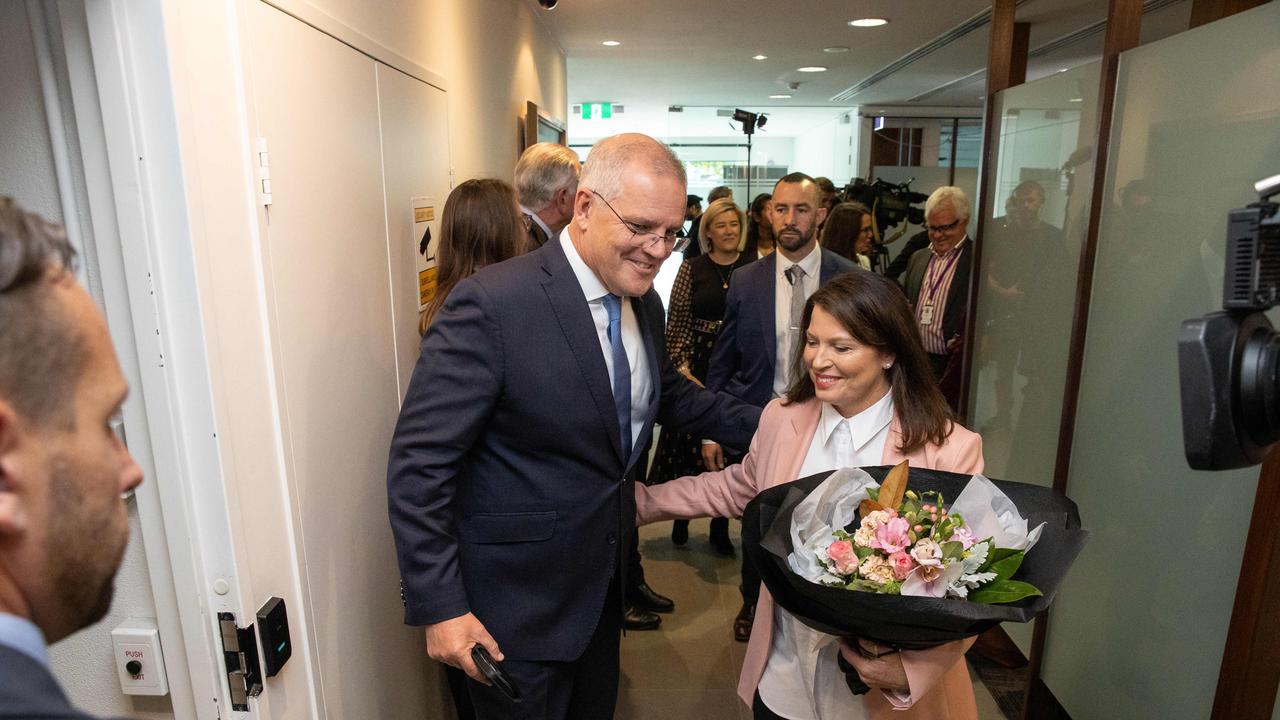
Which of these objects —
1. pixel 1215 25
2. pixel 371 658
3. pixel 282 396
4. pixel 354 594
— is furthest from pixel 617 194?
pixel 1215 25

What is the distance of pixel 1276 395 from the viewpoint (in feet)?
2.57

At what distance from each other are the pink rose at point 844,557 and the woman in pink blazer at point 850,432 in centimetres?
34

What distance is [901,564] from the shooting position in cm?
113

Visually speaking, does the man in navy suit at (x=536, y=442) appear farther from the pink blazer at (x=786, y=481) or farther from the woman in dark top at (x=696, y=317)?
the woman in dark top at (x=696, y=317)

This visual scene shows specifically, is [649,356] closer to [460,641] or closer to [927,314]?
[460,641]

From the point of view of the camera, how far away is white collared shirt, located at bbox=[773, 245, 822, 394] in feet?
9.34

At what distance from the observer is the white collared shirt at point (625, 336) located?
1.55 m

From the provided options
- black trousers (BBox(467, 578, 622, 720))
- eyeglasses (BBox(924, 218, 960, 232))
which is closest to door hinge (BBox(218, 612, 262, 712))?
black trousers (BBox(467, 578, 622, 720))

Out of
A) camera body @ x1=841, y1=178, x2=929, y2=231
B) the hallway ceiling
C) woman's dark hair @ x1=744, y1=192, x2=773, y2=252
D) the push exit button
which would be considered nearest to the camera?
the push exit button

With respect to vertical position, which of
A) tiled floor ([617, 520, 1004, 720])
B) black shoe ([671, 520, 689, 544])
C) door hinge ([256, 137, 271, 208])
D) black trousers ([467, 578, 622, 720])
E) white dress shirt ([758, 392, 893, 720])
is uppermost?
door hinge ([256, 137, 271, 208])

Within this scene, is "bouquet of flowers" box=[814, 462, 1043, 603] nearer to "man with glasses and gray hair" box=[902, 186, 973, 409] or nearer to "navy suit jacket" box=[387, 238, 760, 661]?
"navy suit jacket" box=[387, 238, 760, 661]

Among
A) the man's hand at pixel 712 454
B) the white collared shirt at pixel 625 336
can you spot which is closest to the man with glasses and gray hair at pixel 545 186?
the man's hand at pixel 712 454

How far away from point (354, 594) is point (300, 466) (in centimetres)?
42

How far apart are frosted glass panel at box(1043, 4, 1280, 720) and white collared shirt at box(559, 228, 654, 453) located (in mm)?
1209
